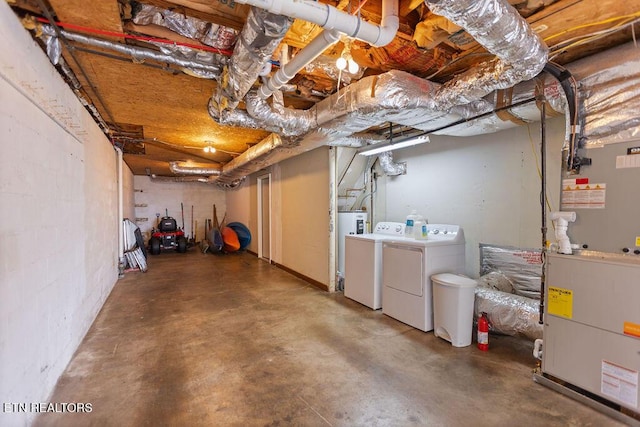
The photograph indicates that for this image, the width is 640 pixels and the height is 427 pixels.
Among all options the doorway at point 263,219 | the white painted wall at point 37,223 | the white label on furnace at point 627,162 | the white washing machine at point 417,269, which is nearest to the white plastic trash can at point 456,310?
the white washing machine at point 417,269

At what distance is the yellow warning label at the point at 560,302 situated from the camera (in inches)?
76.0

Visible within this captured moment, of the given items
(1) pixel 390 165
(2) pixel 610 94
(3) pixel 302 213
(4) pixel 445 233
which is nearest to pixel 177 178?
(3) pixel 302 213

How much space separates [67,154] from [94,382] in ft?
5.63

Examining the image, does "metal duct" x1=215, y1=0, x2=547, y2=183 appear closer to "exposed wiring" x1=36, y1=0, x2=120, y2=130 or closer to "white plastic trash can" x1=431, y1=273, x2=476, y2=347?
"exposed wiring" x1=36, y1=0, x2=120, y2=130

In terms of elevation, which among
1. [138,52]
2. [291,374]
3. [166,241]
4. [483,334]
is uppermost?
[138,52]

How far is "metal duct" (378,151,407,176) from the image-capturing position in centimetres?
418

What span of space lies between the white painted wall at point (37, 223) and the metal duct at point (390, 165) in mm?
3448

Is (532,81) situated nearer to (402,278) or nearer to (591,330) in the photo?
(591,330)

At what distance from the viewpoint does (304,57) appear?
5.74ft

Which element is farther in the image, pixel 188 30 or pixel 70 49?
pixel 70 49

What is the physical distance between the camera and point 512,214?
301cm

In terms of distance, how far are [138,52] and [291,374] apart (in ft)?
8.24

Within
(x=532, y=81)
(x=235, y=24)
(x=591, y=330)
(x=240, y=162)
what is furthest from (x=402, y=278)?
(x=240, y=162)

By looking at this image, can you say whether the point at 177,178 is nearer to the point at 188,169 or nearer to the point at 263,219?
the point at 188,169
